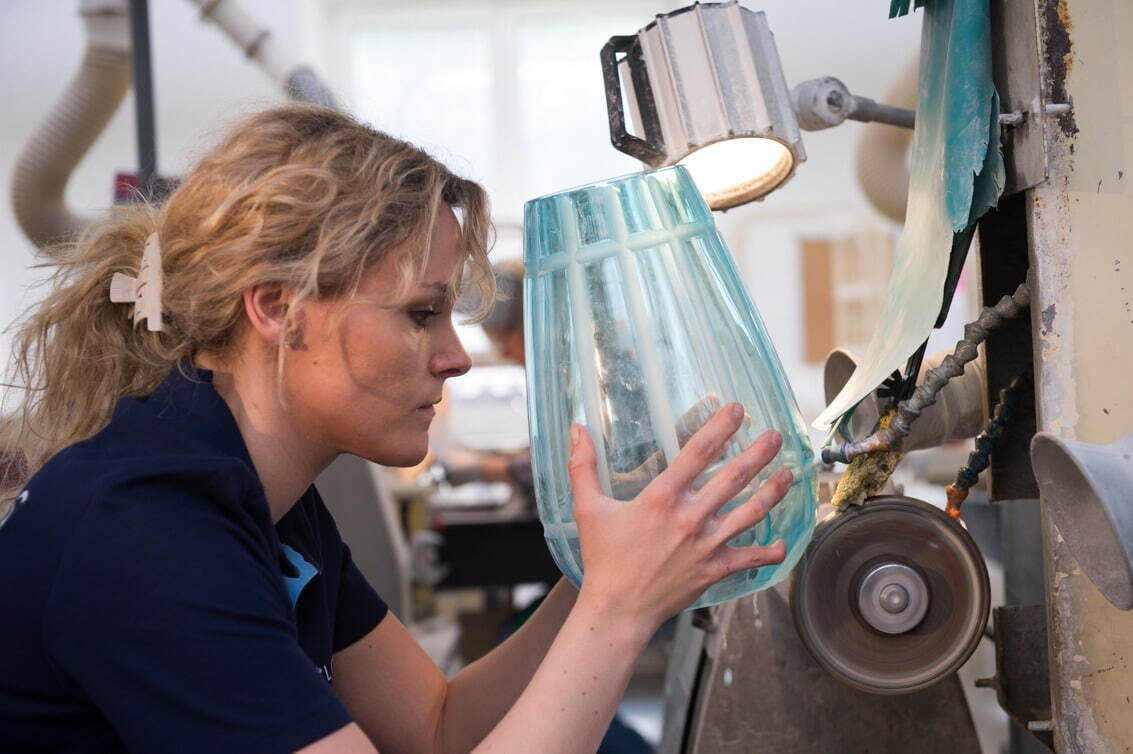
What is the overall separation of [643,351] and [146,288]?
41 centimetres

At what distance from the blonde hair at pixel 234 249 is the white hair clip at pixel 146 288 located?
0.03 feet

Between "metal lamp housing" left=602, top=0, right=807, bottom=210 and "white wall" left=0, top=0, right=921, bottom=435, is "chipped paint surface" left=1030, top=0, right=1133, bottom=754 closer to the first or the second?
"metal lamp housing" left=602, top=0, right=807, bottom=210

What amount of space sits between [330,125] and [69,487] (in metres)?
0.35

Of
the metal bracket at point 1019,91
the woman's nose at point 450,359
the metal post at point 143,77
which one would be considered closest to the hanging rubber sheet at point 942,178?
the metal bracket at point 1019,91

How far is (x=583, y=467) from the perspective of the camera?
27.6 inches

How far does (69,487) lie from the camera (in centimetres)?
70

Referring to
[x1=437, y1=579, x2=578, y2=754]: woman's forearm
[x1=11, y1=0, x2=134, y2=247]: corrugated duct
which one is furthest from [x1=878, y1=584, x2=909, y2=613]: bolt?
[x1=11, y1=0, x2=134, y2=247]: corrugated duct

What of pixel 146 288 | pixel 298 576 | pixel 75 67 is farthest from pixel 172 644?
pixel 75 67

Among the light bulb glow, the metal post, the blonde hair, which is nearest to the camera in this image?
the blonde hair

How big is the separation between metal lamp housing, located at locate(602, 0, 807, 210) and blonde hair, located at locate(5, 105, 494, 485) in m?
0.16

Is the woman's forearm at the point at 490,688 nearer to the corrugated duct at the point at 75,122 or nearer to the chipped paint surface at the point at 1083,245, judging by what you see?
the chipped paint surface at the point at 1083,245

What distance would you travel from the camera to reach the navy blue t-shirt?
65 cm

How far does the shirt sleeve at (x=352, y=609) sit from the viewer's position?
1038 mm

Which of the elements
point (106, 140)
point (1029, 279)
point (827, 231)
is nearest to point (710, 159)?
point (1029, 279)
